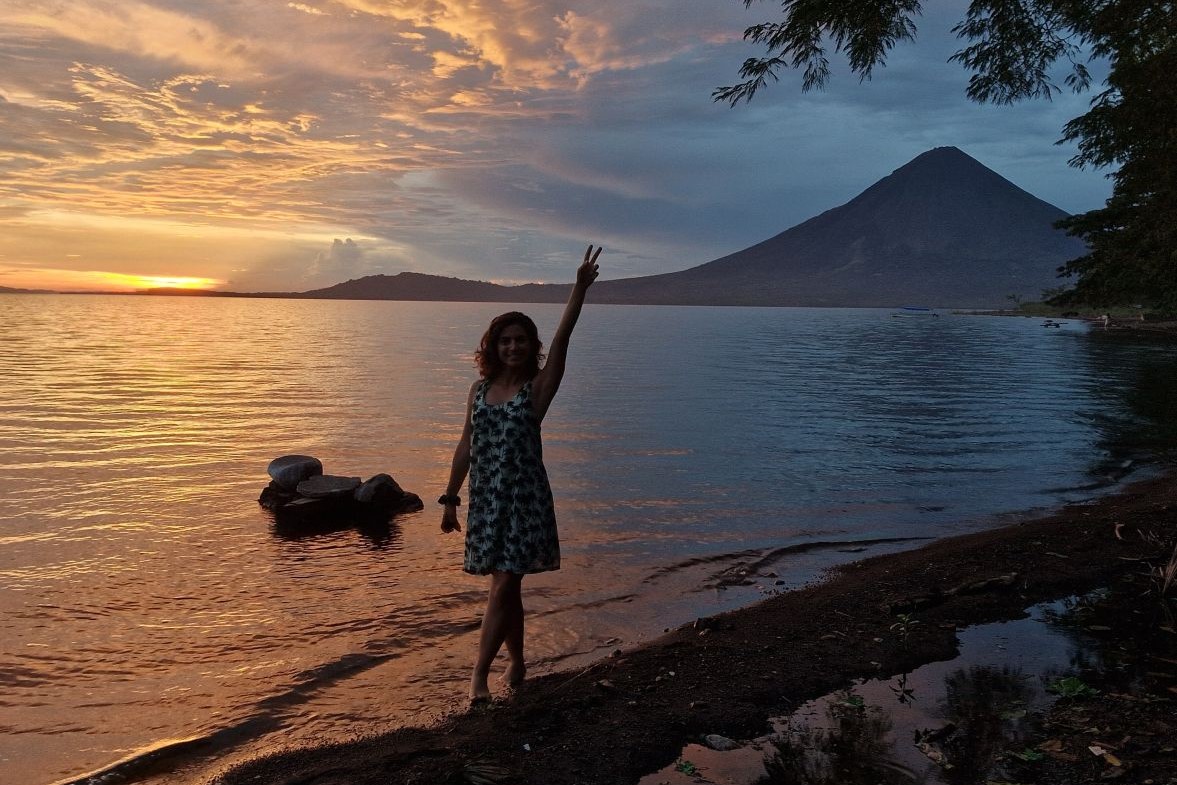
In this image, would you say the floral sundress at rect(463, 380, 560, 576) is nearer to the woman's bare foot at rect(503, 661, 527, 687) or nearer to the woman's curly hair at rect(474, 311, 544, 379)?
the woman's curly hair at rect(474, 311, 544, 379)

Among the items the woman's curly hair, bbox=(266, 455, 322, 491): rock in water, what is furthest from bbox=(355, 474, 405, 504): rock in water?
the woman's curly hair

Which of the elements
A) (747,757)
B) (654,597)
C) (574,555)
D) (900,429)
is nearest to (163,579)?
(574,555)

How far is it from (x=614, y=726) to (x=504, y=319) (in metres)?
2.55

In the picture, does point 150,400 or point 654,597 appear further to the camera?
point 150,400

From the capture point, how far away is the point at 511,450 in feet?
15.5

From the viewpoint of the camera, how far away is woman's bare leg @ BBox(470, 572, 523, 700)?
501cm

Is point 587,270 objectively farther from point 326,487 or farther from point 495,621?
point 326,487

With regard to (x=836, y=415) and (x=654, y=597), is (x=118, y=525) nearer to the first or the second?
(x=654, y=597)

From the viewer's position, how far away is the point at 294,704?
19.2ft

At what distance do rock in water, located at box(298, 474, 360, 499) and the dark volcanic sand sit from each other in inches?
250

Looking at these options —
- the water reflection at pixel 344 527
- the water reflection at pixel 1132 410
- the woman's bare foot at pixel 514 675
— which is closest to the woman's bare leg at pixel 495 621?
the woman's bare foot at pixel 514 675

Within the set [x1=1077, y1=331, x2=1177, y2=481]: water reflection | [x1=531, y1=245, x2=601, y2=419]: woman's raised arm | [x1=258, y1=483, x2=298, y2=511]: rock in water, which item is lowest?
[x1=1077, y1=331, x2=1177, y2=481]: water reflection

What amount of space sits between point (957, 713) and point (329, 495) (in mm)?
9399

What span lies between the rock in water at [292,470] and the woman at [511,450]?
319 inches
